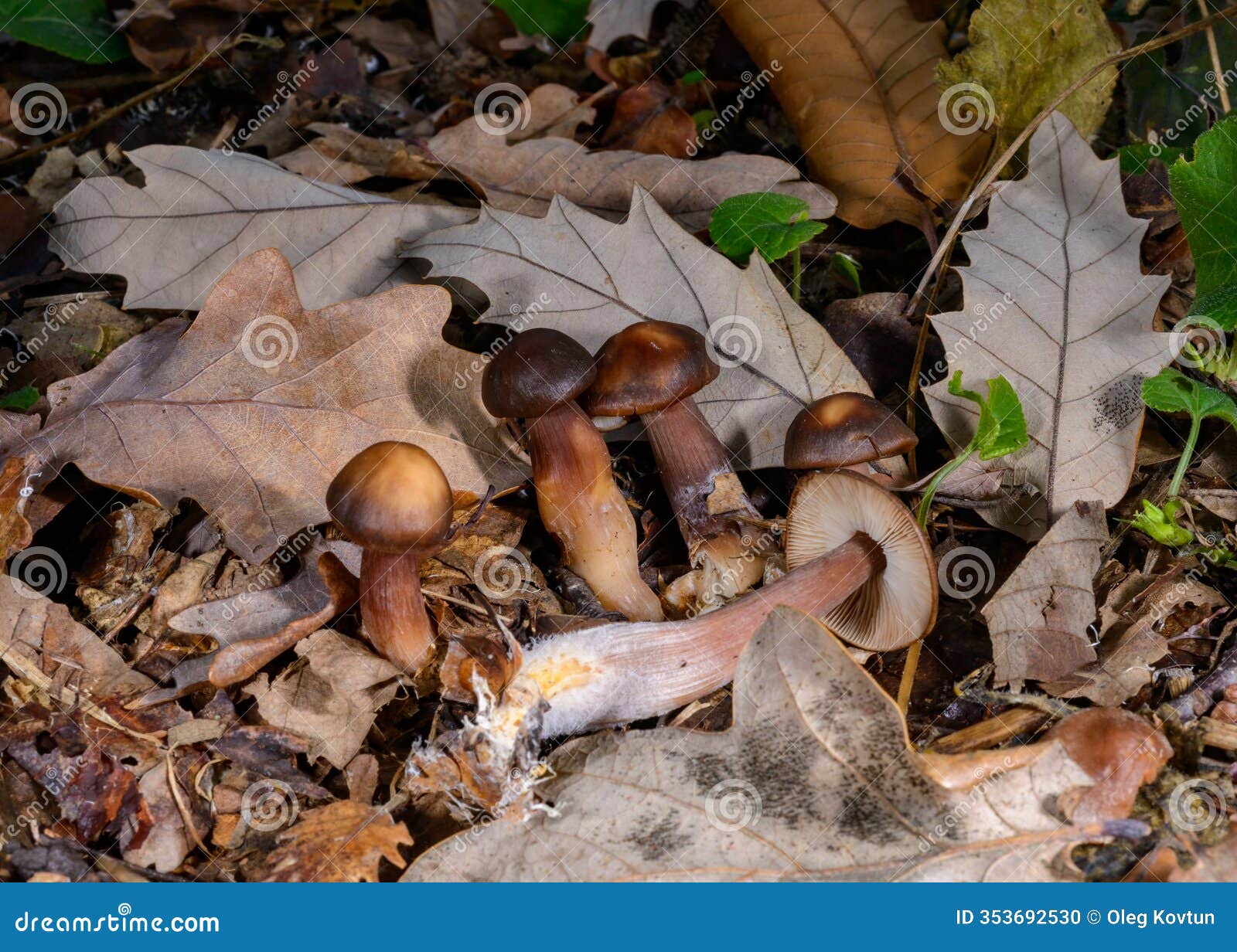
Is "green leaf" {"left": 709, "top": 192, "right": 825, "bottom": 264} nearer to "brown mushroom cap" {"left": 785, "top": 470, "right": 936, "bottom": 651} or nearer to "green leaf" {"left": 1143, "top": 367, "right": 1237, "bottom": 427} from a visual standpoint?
"brown mushroom cap" {"left": 785, "top": 470, "right": 936, "bottom": 651}

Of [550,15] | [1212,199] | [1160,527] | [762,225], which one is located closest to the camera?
[1160,527]

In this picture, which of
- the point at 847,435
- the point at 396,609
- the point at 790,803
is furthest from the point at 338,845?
the point at 847,435

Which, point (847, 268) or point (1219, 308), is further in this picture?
point (847, 268)

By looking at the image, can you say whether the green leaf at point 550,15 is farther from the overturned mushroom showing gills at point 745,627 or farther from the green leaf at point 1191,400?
the green leaf at point 1191,400

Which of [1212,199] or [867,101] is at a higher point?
[867,101]

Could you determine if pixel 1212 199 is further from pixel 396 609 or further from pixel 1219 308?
pixel 396 609

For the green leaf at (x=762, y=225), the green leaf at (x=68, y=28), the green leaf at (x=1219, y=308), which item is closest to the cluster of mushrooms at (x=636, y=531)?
the green leaf at (x=762, y=225)

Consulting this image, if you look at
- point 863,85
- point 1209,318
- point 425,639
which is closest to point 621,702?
point 425,639

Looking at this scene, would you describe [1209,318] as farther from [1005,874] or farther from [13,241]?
[13,241]
